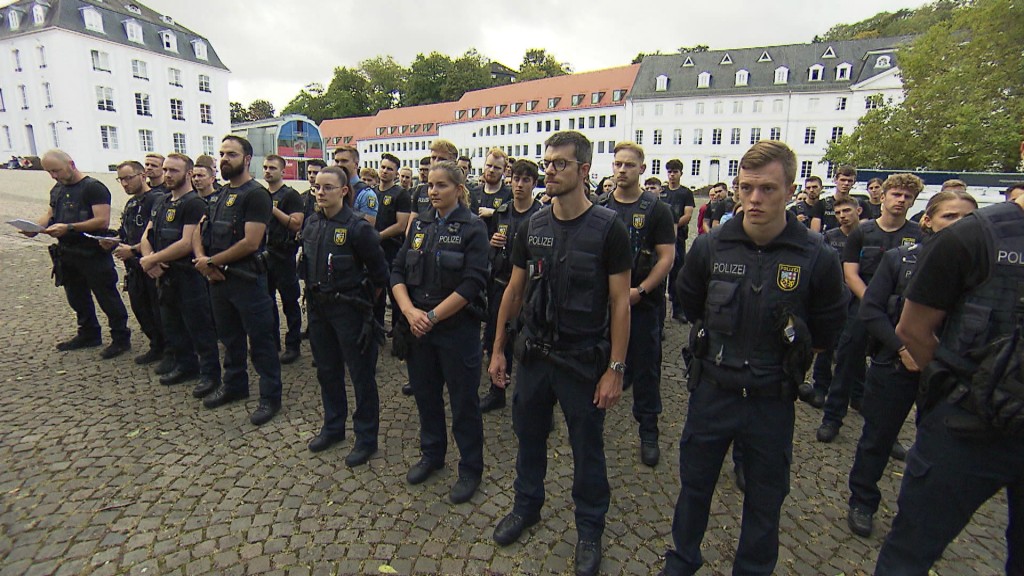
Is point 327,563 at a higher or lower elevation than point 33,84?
lower

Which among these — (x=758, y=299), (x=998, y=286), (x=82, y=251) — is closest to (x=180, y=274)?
(x=82, y=251)

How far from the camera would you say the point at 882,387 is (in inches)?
136

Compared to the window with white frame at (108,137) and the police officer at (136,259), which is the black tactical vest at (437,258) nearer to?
the police officer at (136,259)

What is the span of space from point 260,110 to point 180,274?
10948 centimetres

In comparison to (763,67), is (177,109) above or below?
below

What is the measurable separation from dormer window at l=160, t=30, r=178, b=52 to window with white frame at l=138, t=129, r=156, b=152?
8.14 metres

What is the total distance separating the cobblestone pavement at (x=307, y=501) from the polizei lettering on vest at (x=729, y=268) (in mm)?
1840

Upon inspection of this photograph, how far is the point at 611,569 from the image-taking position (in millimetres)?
3055

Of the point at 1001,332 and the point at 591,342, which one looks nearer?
the point at 1001,332

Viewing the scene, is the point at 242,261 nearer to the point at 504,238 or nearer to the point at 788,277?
the point at 504,238

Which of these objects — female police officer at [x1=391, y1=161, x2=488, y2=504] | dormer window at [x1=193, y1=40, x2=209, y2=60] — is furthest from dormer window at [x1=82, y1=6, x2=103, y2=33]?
female police officer at [x1=391, y1=161, x2=488, y2=504]

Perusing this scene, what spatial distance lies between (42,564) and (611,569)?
11.1 feet

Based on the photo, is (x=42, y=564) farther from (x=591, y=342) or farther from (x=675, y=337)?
(x=675, y=337)

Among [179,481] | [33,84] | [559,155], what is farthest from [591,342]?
[33,84]
